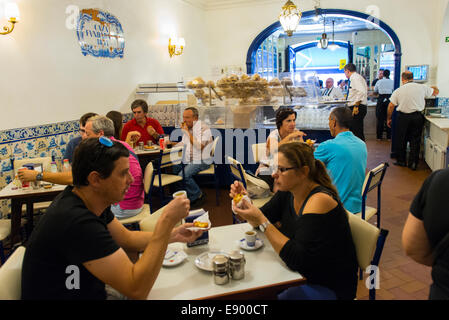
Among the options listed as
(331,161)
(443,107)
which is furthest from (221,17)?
(331,161)

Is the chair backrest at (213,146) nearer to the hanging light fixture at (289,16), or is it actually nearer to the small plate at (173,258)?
the hanging light fixture at (289,16)

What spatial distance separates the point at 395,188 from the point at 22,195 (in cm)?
516

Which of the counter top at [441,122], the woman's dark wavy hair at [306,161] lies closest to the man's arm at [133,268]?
the woman's dark wavy hair at [306,161]

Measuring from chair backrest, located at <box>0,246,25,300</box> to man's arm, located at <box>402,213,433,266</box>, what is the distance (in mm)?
1674

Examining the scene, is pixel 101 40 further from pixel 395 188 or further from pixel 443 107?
pixel 443 107

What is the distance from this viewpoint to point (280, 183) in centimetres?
202

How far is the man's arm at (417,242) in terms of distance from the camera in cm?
148

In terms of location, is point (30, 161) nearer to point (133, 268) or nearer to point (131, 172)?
point (131, 172)

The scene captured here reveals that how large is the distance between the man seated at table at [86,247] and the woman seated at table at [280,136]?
2451 mm

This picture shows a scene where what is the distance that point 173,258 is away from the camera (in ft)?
6.13

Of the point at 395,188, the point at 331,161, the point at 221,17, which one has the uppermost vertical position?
the point at 221,17

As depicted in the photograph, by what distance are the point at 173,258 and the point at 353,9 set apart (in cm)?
837

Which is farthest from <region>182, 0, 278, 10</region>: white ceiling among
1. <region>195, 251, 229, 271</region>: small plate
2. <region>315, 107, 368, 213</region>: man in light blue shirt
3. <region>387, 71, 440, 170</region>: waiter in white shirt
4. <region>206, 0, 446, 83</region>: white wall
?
<region>195, 251, 229, 271</region>: small plate

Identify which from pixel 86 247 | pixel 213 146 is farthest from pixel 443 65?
pixel 86 247
